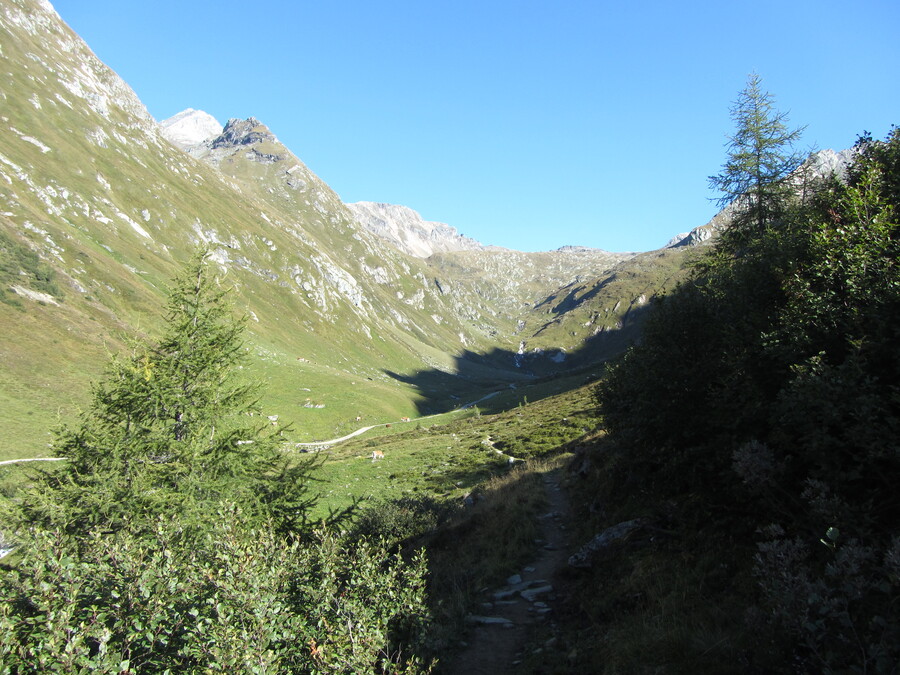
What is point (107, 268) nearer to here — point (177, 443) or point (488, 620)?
point (177, 443)

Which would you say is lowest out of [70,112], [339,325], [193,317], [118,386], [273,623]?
[273,623]

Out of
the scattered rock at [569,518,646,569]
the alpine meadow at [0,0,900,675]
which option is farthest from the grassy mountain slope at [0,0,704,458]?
the scattered rock at [569,518,646,569]

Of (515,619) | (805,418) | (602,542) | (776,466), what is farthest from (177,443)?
(805,418)

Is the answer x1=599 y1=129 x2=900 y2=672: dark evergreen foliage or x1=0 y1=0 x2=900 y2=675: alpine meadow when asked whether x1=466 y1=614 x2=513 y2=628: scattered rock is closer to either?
x1=0 y1=0 x2=900 y2=675: alpine meadow

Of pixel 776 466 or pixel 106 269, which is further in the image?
pixel 106 269

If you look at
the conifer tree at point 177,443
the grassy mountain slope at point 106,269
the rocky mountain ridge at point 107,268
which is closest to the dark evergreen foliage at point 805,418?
the rocky mountain ridge at point 107,268

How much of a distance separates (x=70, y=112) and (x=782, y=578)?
223m

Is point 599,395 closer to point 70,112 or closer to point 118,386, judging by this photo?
point 118,386

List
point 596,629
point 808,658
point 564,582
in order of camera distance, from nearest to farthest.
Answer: point 808,658
point 596,629
point 564,582

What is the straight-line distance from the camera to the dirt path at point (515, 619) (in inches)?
358

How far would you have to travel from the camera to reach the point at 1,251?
2862 inches

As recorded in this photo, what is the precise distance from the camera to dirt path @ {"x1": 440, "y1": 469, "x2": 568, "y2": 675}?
9.09 metres

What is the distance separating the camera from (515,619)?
10.7 metres

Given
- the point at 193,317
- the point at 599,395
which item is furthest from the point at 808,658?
the point at 193,317
